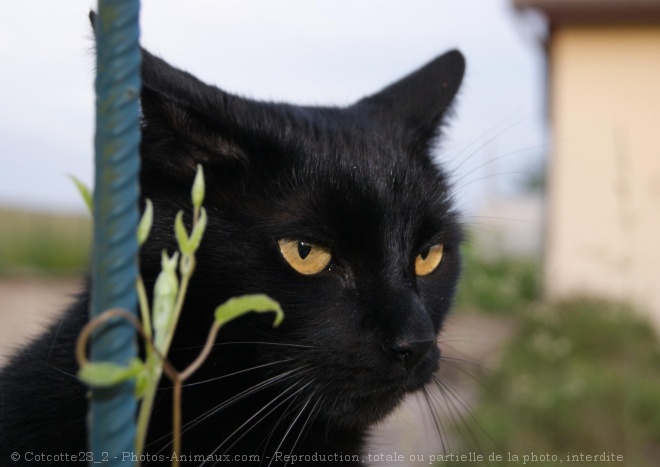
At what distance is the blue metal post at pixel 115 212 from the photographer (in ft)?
1.76

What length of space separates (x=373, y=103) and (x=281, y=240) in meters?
0.75

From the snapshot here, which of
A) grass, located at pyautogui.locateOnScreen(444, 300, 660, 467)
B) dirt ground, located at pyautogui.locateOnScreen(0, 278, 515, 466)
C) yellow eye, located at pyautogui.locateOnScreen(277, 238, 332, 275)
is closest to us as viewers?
yellow eye, located at pyautogui.locateOnScreen(277, 238, 332, 275)

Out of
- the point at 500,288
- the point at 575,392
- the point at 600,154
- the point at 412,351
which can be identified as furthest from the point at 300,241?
the point at 500,288

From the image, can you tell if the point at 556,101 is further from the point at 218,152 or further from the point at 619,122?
the point at 218,152

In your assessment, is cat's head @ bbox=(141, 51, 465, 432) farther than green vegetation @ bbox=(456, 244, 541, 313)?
No

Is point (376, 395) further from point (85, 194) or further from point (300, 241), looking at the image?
point (85, 194)

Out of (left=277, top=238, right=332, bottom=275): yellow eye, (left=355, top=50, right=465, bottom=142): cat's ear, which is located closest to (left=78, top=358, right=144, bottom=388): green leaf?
(left=277, top=238, right=332, bottom=275): yellow eye

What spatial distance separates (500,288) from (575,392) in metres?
3.01

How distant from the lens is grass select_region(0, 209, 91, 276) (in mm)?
6605

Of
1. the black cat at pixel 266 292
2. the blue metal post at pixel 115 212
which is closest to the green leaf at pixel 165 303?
→ the blue metal post at pixel 115 212

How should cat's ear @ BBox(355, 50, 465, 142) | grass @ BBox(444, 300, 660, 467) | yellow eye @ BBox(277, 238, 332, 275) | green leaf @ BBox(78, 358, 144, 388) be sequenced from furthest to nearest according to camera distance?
grass @ BBox(444, 300, 660, 467) → cat's ear @ BBox(355, 50, 465, 142) → yellow eye @ BBox(277, 238, 332, 275) → green leaf @ BBox(78, 358, 144, 388)

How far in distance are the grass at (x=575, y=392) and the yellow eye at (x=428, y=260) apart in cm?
98

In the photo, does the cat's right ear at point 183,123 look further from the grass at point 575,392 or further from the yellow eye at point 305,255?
the grass at point 575,392

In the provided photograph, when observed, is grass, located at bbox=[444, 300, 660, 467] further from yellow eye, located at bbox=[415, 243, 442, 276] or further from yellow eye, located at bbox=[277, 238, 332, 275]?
yellow eye, located at bbox=[277, 238, 332, 275]
